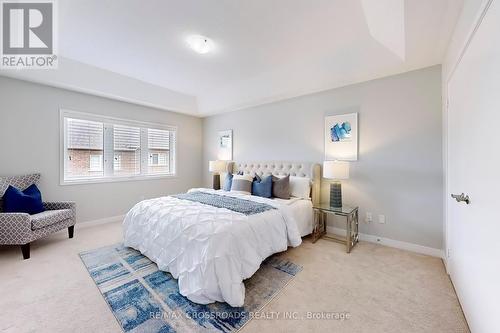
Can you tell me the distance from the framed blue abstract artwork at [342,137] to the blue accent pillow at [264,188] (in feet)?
3.53

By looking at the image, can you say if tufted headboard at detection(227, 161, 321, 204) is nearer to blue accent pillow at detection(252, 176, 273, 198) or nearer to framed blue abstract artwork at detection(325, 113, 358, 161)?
framed blue abstract artwork at detection(325, 113, 358, 161)

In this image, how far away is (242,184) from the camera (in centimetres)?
372

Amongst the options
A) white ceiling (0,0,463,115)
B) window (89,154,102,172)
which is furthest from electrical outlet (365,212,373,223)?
window (89,154,102,172)

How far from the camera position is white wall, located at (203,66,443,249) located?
2.71m

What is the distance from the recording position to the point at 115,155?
4262 mm

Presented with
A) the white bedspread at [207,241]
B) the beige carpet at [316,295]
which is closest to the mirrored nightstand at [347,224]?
the beige carpet at [316,295]

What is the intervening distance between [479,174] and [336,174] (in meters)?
1.70

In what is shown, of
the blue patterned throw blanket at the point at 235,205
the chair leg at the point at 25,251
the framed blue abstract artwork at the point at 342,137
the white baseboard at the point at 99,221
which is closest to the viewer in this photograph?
the blue patterned throw blanket at the point at 235,205

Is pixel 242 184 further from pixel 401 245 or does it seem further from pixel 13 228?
pixel 13 228

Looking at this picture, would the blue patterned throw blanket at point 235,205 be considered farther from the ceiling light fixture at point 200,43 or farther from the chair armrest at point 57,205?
the ceiling light fixture at point 200,43

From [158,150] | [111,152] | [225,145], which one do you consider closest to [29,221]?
[111,152]

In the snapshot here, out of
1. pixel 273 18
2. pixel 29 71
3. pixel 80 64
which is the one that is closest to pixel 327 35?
pixel 273 18

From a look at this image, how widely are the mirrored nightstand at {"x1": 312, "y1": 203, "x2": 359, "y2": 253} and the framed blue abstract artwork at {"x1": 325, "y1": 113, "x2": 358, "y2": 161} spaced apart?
33.5 inches

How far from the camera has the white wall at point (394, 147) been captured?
2711 millimetres
